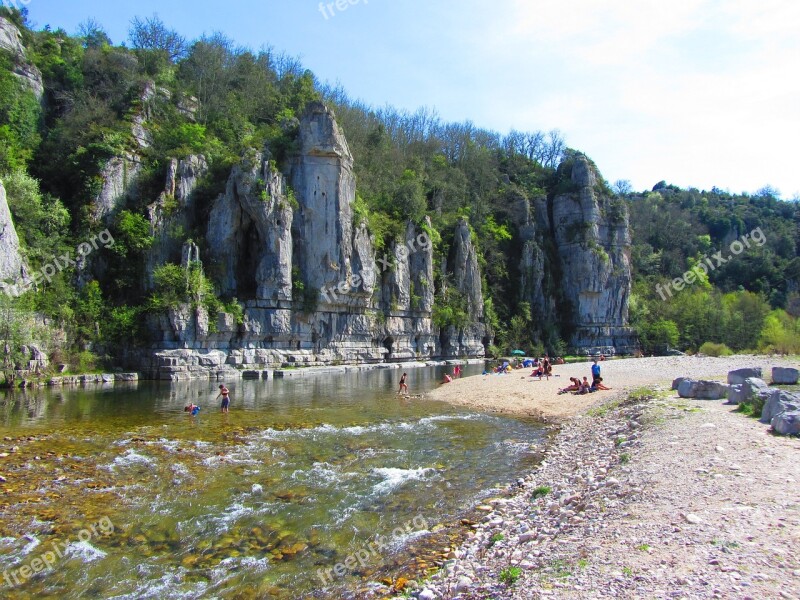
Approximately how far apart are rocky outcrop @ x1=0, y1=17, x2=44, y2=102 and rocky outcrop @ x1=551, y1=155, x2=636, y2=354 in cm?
6788

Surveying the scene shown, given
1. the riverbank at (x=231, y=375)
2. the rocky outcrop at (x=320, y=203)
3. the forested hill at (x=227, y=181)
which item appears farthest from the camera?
the rocky outcrop at (x=320, y=203)

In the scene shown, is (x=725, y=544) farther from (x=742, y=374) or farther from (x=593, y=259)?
(x=593, y=259)

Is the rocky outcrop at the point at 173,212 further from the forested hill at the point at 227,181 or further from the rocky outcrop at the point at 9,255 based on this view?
the rocky outcrop at the point at 9,255

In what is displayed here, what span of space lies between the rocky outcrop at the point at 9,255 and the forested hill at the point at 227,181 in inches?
56.1

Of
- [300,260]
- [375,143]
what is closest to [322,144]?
[300,260]

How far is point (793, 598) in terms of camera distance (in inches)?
191

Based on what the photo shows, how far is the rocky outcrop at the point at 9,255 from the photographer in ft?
108

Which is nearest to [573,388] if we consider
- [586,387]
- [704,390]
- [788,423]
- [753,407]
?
[586,387]

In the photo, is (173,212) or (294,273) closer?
(173,212)

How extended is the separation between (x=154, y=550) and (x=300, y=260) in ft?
135

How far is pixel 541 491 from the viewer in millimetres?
10773

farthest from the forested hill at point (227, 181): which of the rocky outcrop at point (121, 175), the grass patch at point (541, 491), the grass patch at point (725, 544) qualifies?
the grass patch at point (725, 544)

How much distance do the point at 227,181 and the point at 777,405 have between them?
44213 mm

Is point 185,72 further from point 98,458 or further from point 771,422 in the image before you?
point 771,422
